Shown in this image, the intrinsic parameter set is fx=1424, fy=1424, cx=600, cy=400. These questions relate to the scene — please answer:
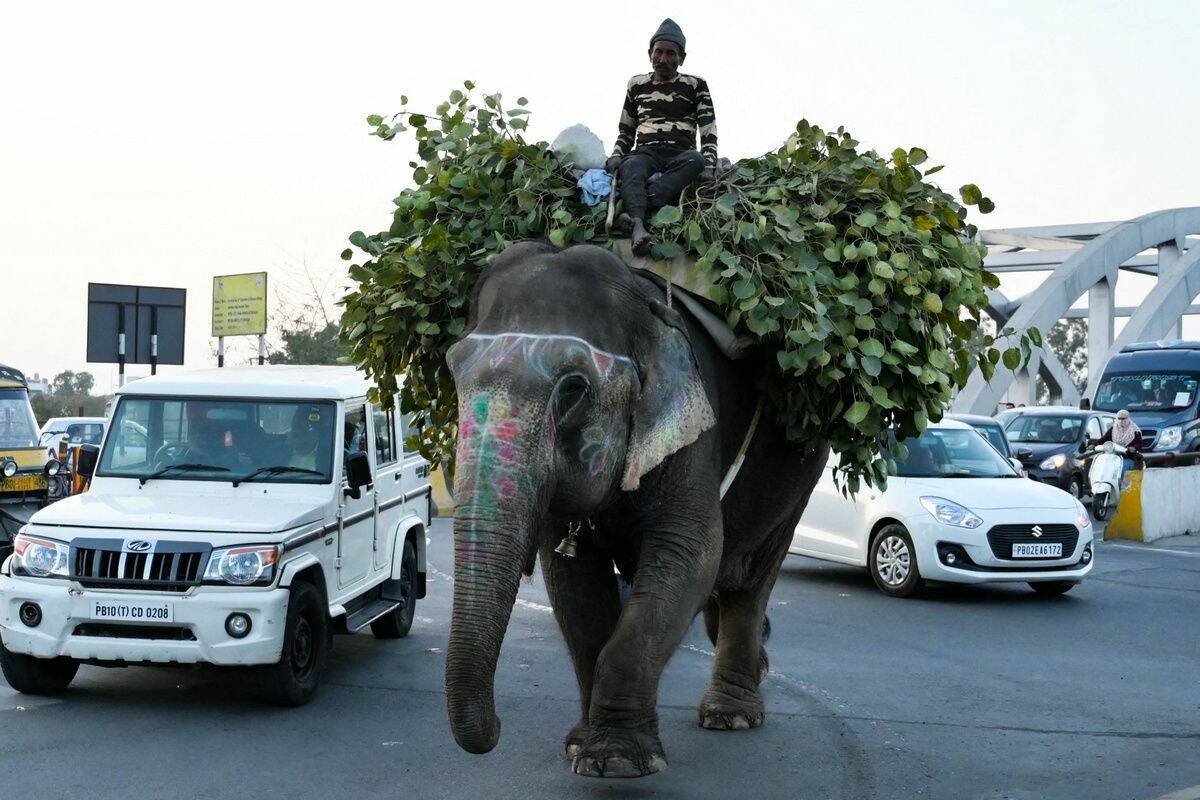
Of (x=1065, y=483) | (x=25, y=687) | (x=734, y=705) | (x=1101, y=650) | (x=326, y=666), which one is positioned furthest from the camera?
(x=1065, y=483)

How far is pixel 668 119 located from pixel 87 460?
4.85m

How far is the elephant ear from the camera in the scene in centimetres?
595

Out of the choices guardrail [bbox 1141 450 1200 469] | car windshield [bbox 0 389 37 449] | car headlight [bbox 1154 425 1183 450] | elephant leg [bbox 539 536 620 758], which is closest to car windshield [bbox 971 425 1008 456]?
guardrail [bbox 1141 450 1200 469]

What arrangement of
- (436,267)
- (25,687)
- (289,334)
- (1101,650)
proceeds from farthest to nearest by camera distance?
(289,334) < (1101,650) < (25,687) < (436,267)

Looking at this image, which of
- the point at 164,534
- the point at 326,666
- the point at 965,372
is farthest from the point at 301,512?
the point at 965,372

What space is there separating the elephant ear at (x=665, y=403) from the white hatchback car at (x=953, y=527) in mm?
7795

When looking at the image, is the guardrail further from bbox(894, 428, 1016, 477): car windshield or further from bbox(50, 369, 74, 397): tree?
bbox(50, 369, 74, 397): tree

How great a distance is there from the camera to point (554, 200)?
704 centimetres

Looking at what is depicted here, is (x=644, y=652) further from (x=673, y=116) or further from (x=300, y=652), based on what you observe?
(x=300, y=652)

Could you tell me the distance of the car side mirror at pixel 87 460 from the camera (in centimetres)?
956

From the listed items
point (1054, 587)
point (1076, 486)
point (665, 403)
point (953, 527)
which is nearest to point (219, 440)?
point (665, 403)

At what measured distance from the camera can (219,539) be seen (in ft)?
27.7

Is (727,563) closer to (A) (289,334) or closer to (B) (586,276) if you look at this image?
(B) (586,276)

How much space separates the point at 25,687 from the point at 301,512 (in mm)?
1980
